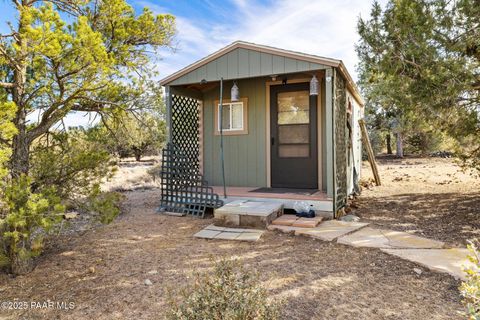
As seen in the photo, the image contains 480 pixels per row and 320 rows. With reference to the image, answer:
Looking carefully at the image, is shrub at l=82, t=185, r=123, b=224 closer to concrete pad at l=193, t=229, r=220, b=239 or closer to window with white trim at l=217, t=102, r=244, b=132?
concrete pad at l=193, t=229, r=220, b=239

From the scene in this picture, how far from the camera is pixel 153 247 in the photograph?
3.97 meters

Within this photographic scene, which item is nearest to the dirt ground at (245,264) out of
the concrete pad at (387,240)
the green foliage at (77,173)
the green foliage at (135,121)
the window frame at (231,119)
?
the concrete pad at (387,240)

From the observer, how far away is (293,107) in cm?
644

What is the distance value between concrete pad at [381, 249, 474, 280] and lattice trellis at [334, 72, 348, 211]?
1.66 meters

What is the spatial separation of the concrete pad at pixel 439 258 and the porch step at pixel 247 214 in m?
1.66

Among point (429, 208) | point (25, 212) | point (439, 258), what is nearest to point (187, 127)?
point (25, 212)

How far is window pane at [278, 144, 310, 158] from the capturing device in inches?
249

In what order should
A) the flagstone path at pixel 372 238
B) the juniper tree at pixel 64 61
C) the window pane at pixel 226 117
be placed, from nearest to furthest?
1. the juniper tree at pixel 64 61
2. the flagstone path at pixel 372 238
3. the window pane at pixel 226 117

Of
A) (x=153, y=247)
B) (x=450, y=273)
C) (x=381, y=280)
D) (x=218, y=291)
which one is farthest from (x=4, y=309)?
(x=450, y=273)

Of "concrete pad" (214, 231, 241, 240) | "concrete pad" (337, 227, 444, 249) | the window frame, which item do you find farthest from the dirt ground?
the window frame

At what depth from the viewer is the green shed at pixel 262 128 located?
524 centimetres

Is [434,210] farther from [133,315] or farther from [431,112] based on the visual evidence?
[133,315]

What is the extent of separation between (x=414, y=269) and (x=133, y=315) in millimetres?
2576

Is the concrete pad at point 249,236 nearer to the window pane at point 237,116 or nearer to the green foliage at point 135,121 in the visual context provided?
the green foliage at point 135,121
